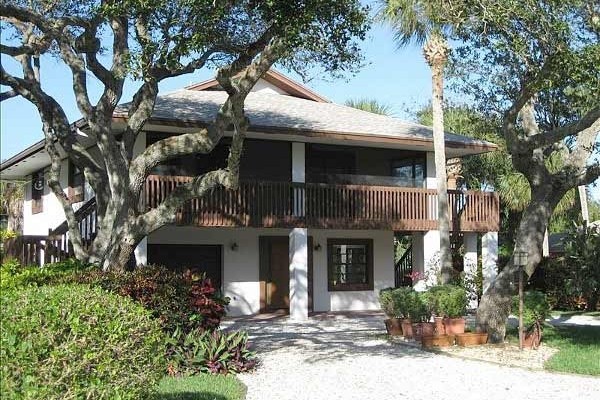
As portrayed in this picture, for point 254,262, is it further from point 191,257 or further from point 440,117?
point 440,117

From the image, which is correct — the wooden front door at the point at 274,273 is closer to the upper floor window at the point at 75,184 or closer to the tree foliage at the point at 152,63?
the upper floor window at the point at 75,184

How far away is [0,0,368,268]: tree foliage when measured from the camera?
1142cm

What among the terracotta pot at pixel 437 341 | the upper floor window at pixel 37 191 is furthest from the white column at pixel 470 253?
the upper floor window at pixel 37 191

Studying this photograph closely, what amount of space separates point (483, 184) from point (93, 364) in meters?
27.5

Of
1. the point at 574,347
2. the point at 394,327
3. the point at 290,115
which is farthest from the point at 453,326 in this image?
the point at 290,115

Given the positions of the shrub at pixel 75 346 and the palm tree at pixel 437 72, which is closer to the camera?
the shrub at pixel 75 346

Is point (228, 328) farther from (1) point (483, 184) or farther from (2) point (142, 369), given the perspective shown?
(1) point (483, 184)

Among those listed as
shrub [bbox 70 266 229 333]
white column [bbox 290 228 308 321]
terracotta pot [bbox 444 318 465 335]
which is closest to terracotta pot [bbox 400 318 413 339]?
terracotta pot [bbox 444 318 465 335]

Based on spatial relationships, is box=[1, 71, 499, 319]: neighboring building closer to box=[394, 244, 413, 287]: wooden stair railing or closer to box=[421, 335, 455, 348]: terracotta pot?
box=[394, 244, 413, 287]: wooden stair railing

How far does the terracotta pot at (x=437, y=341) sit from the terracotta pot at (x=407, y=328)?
2.89 feet

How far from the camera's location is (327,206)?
63.9ft

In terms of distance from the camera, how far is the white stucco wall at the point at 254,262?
19.9 meters

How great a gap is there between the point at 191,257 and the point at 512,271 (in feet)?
30.4

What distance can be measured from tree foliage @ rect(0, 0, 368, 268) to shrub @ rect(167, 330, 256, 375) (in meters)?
2.34
